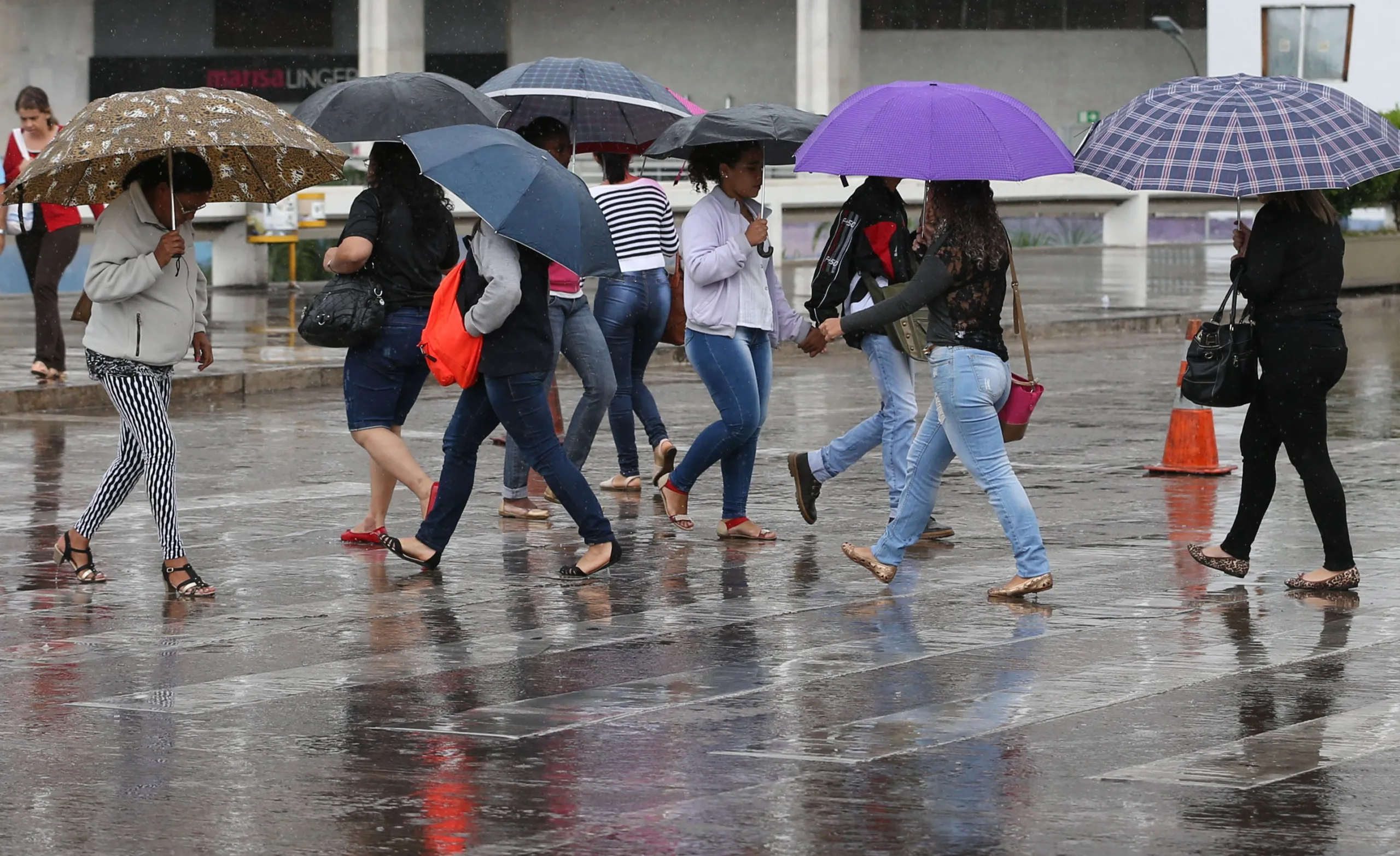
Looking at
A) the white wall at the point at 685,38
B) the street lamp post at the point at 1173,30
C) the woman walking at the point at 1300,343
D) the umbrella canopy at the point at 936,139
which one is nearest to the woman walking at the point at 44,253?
the umbrella canopy at the point at 936,139

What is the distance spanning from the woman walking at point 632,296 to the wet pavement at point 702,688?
42 centimetres

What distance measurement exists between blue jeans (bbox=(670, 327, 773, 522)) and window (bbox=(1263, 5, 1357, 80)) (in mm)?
41731

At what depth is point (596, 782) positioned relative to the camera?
5.89m

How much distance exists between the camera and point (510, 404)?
912cm

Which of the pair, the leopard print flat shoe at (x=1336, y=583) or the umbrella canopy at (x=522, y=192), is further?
the leopard print flat shoe at (x=1336, y=583)

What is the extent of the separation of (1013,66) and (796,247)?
83.3 feet

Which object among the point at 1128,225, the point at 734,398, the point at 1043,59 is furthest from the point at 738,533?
the point at 1043,59

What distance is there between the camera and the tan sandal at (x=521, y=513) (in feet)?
36.2

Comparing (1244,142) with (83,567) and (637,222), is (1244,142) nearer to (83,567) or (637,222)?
(637,222)

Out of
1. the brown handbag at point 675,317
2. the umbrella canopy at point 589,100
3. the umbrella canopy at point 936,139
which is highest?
the umbrella canopy at point 589,100

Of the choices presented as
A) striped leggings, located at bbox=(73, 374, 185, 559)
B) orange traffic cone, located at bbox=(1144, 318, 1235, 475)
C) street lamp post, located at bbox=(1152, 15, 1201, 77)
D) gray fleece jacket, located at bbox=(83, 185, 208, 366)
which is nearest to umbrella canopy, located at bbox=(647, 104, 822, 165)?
gray fleece jacket, located at bbox=(83, 185, 208, 366)

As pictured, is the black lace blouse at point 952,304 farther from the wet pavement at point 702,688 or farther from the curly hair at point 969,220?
the wet pavement at point 702,688

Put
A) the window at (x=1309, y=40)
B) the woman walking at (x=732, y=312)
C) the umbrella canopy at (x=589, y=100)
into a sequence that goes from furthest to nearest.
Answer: the window at (x=1309, y=40)
the umbrella canopy at (x=589, y=100)
the woman walking at (x=732, y=312)

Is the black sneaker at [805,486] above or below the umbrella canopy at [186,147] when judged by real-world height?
below
